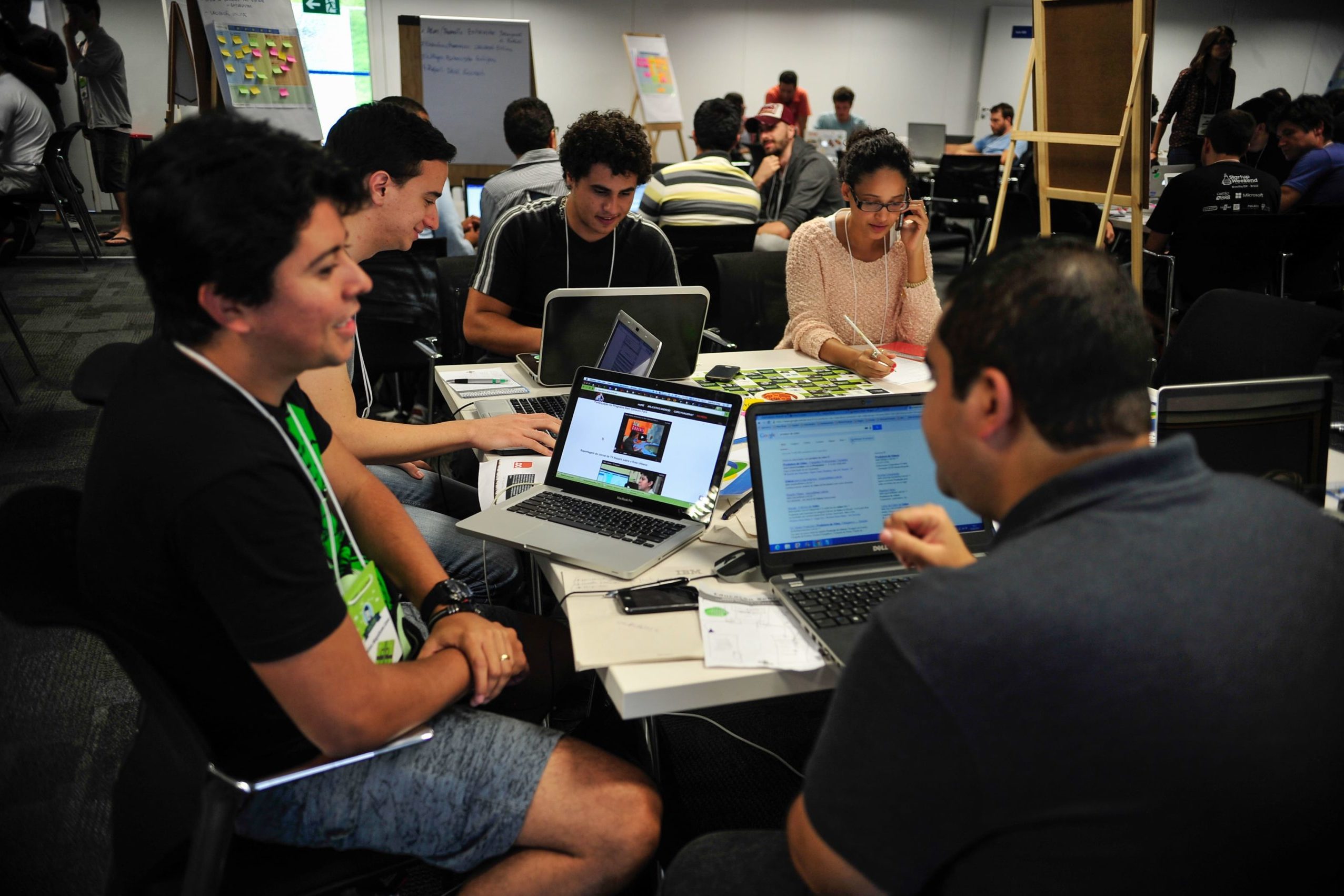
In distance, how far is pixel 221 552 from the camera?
3.00ft

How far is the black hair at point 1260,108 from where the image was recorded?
661 centimetres

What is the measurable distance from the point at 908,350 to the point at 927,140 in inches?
305

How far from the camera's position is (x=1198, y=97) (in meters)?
6.57

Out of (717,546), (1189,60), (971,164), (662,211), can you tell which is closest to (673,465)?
(717,546)

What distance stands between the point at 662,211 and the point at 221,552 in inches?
135

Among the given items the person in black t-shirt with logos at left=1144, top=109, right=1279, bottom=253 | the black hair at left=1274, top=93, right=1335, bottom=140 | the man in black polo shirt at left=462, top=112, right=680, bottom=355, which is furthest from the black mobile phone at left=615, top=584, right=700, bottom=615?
the black hair at left=1274, top=93, right=1335, bottom=140

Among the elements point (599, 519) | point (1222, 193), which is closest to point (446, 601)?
point (599, 519)

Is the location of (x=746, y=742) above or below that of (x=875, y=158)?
below

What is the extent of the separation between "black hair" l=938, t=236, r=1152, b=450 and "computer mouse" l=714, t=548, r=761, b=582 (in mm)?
650

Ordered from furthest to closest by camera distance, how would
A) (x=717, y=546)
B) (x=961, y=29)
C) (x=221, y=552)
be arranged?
(x=961, y=29), (x=717, y=546), (x=221, y=552)

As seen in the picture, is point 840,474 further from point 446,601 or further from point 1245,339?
point 1245,339

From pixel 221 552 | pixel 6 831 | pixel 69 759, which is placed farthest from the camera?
pixel 69 759

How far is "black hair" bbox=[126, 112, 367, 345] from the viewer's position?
3.16ft

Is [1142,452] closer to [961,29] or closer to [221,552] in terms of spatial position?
[221,552]
